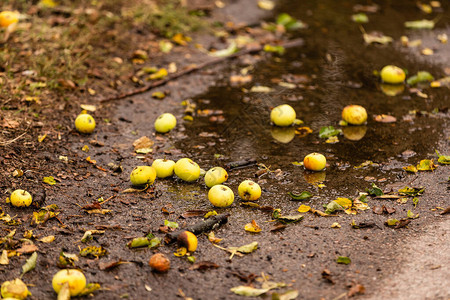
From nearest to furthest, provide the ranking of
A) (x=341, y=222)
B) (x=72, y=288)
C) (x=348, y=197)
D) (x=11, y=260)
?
(x=72, y=288) < (x=11, y=260) < (x=341, y=222) < (x=348, y=197)

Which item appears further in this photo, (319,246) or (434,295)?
(319,246)

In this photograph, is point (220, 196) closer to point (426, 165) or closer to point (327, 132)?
point (327, 132)

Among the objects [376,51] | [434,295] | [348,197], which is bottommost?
[376,51]

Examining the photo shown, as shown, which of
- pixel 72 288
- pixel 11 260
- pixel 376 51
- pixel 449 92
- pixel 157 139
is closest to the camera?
pixel 72 288

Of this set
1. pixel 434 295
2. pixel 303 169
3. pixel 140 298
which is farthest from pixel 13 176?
pixel 434 295

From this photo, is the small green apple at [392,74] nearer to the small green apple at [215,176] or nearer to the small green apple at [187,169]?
the small green apple at [215,176]

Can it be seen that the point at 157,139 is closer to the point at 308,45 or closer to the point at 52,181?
the point at 52,181
